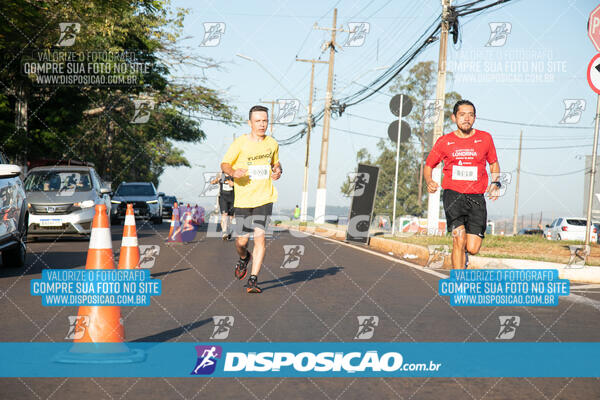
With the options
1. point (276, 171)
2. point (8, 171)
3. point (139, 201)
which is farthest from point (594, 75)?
point (139, 201)

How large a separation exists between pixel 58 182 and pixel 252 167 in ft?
31.4

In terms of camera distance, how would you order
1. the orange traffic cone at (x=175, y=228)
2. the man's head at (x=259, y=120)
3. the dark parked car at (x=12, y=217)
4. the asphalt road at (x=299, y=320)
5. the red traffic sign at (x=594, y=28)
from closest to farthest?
the asphalt road at (x=299, y=320) → the man's head at (x=259, y=120) → the dark parked car at (x=12, y=217) → the red traffic sign at (x=594, y=28) → the orange traffic cone at (x=175, y=228)

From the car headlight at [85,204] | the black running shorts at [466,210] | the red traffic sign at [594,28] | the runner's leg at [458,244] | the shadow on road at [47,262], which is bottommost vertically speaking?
the shadow on road at [47,262]

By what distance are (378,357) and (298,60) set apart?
4071 cm

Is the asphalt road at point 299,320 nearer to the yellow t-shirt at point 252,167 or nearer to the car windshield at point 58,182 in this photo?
the yellow t-shirt at point 252,167

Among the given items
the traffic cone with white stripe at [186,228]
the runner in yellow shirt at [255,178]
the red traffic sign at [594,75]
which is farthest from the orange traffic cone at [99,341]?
the traffic cone with white stripe at [186,228]

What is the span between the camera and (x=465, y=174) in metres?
8.11

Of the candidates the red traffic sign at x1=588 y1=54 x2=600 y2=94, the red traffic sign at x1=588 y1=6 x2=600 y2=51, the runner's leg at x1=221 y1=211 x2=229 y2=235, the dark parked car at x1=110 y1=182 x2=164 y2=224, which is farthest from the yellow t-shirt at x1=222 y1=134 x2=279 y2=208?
the dark parked car at x1=110 y1=182 x2=164 y2=224

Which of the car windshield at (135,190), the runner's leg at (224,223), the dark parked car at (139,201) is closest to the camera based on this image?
the runner's leg at (224,223)

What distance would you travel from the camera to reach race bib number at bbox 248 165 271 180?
8250 millimetres

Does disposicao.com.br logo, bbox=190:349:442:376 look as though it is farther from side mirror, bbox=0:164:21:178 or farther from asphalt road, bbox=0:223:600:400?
side mirror, bbox=0:164:21:178

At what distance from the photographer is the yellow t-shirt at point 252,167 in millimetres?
8250

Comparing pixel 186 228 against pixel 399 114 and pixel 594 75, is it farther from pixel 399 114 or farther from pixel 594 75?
pixel 594 75

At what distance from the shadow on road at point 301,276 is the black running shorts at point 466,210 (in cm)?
221
